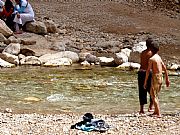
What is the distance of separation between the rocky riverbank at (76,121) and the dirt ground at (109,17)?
11.6 meters

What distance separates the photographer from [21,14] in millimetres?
20422

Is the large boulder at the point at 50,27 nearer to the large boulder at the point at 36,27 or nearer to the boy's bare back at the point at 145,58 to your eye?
the large boulder at the point at 36,27

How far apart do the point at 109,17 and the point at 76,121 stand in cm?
1653

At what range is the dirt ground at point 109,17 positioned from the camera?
23328mm

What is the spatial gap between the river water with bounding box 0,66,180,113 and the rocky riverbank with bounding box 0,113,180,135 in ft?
5.43

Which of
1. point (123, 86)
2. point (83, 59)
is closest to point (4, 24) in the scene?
point (83, 59)

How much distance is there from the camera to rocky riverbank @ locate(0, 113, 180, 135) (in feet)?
27.6

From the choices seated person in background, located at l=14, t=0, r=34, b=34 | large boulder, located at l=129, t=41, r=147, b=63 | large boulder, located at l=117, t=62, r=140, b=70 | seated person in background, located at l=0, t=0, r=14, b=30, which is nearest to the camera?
large boulder, located at l=117, t=62, r=140, b=70

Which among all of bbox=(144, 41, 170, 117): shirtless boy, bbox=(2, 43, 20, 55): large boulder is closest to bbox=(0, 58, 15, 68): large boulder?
bbox=(2, 43, 20, 55): large boulder

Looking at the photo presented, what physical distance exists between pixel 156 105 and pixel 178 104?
2664 millimetres

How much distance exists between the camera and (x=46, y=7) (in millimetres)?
26484

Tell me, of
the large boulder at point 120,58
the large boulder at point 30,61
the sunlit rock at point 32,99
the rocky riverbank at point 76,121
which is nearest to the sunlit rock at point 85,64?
the large boulder at point 120,58

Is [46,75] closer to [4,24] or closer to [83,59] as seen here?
[83,59]

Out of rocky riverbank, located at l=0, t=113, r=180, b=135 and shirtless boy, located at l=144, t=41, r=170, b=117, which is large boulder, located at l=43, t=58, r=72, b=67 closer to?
rocky riverbank, located at l=0, t=113, r=180, b=135
